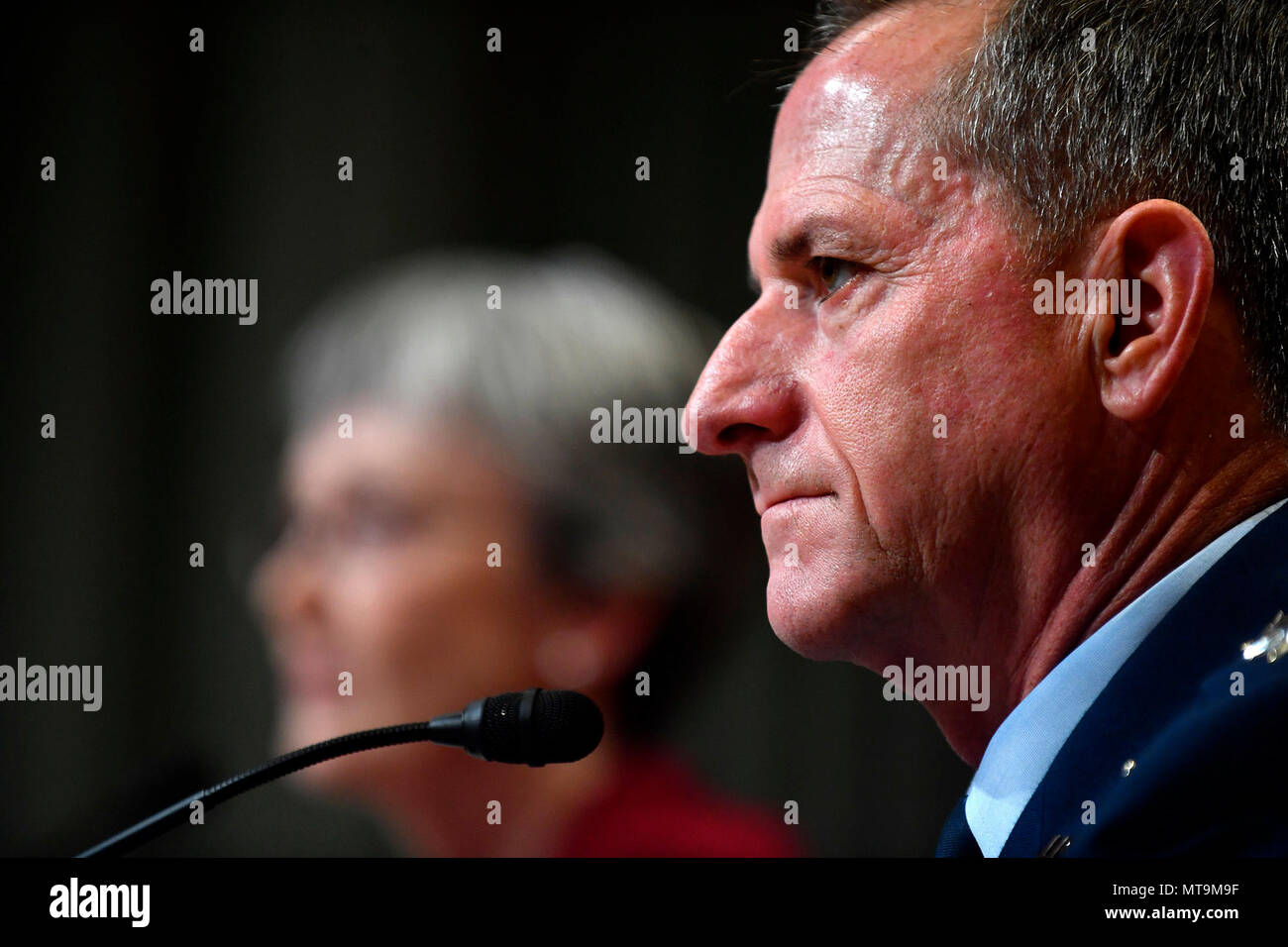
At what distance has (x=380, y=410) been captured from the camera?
158 cm

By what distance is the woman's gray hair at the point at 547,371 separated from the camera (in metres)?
1.57

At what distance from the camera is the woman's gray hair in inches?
61.8

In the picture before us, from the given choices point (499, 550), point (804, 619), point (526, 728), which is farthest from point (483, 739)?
point (499, 550)

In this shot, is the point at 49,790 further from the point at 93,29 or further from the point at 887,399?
the point at 887,399

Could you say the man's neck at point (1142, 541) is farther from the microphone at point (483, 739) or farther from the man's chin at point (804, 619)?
the microphone at point (483, 739)

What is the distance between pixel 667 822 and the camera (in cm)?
153

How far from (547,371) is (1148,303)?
74 cm

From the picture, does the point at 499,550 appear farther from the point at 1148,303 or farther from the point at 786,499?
the point at 1148,303

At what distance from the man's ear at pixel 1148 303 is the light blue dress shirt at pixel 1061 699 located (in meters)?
0.15

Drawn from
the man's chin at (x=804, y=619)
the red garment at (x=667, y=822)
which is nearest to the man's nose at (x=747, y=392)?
the man's chin at (x=804, y=619)

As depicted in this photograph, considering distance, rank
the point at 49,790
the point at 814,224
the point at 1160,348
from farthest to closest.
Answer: the point at 49,790
the point at 814,224
the point at 1160,348

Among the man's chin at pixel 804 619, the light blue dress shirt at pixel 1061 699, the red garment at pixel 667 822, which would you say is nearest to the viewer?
the light blue dress shirt at pixel 1061 699
